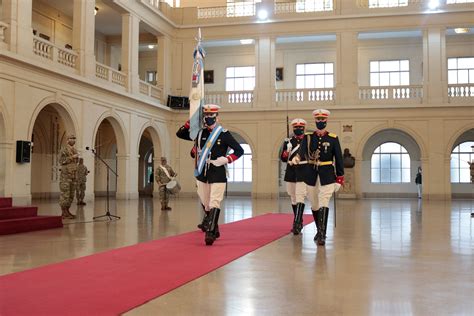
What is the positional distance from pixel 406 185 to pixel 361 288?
932 inches

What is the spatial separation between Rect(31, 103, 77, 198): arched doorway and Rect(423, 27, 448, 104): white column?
17.2 metres

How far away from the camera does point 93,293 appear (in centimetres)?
415

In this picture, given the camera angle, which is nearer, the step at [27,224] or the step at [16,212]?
the step at [27,224]

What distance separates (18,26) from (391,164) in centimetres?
2003

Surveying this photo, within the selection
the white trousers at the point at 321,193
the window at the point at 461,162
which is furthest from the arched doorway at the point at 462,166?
the white trousers at the point at 321,193

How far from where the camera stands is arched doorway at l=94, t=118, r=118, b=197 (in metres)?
26.0

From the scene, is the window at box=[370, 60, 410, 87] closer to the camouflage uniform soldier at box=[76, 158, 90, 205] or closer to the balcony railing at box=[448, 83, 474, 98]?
the balcony railing at box=[448, 83, 474, 98]

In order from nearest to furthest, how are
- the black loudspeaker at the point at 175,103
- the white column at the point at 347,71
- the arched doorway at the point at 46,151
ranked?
the arched doorway at the point at 46,151, the white column at the point at 347,71, the black loudspeaker at the point at 175,103

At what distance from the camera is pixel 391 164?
27.0 meters

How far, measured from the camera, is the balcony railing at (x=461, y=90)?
23500mm

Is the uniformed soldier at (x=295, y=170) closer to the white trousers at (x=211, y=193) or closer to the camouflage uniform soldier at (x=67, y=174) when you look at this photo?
the white trousers at (x=211, y=193)

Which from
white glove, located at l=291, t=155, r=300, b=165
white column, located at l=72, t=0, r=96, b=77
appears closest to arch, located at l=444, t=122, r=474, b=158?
white column, located at l=72, t=0, r=96, b=77

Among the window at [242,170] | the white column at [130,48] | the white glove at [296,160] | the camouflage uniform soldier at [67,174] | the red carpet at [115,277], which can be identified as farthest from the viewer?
the window at [242,170]

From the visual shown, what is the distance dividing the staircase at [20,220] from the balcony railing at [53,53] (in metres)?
7.74
